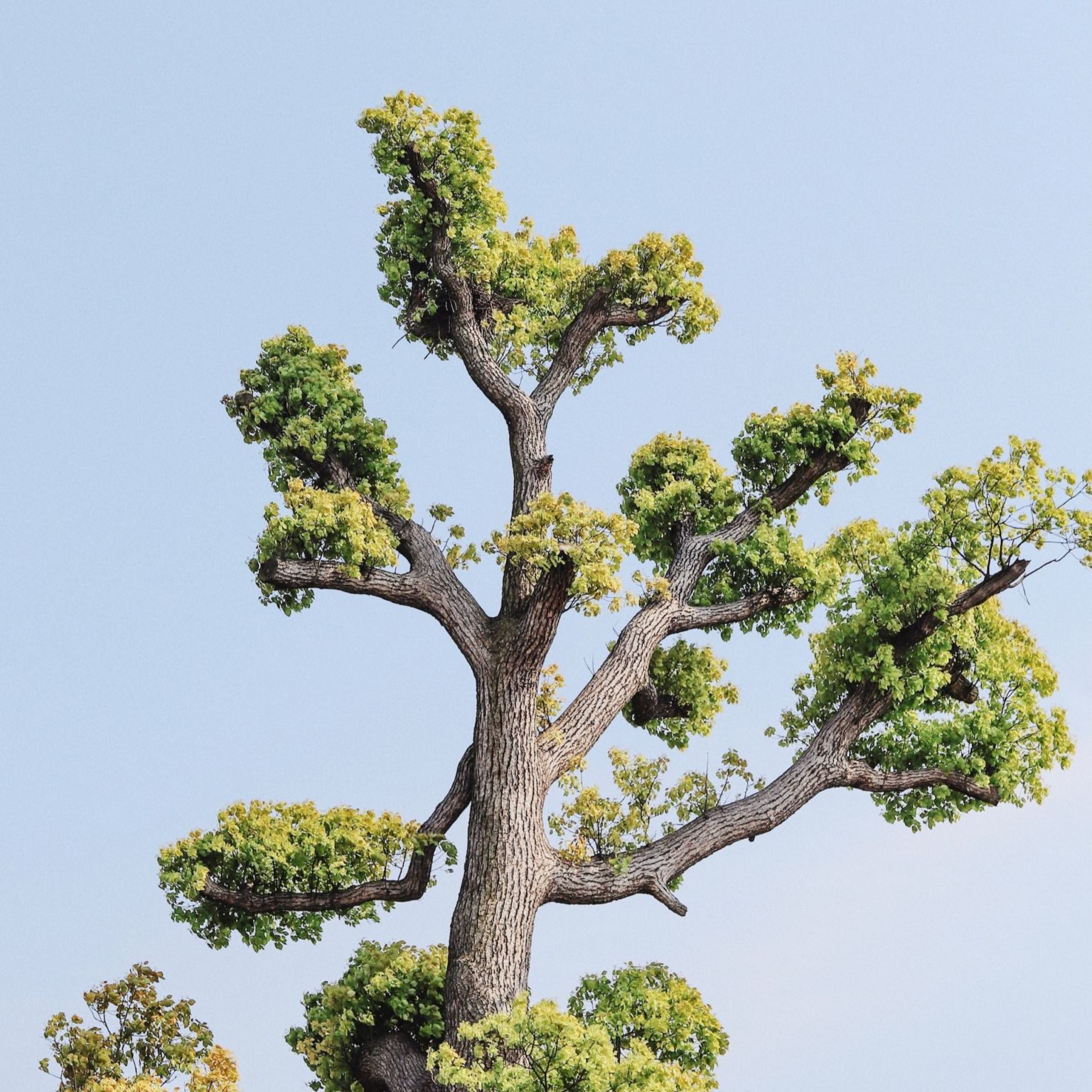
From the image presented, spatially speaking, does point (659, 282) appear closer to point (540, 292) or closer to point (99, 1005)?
point (540, 292)

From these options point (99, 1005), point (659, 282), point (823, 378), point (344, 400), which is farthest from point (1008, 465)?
point (99, 1005)

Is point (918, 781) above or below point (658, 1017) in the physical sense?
above

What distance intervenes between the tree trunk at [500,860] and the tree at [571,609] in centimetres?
2

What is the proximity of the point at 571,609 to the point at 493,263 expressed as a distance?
393 centimetres

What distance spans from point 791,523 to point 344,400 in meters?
4.39

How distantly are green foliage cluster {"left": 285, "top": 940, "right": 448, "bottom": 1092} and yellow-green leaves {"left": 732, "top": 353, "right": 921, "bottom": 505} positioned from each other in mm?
5589

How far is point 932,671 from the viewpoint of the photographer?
41.1 ft

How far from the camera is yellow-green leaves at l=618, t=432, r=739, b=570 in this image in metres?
13.2

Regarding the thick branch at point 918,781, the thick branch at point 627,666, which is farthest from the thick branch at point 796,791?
the thick branch at point 627,666

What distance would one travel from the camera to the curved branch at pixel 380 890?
1153 cm

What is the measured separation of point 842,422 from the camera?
12.8 metres

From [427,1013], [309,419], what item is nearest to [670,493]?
[309,419]

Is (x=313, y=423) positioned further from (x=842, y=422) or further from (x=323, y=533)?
(x=842, y=422)

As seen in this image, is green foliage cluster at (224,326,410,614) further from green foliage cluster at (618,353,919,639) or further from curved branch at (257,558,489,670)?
green foliage cluster at (618,353,919,639)
